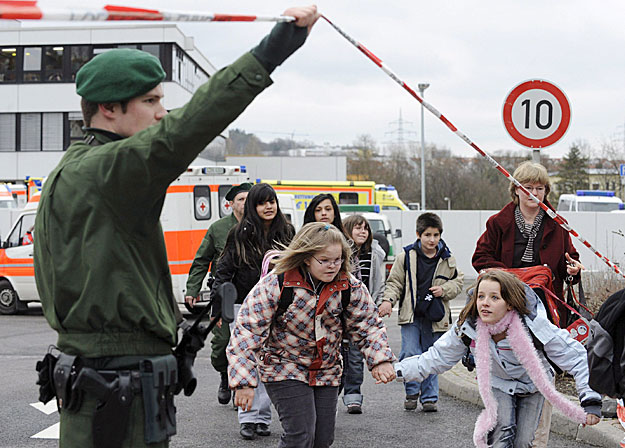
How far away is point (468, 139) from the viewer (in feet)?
15.1

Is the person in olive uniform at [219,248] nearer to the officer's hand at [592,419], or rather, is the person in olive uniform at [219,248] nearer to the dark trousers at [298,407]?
the dark trousers at [298,407]

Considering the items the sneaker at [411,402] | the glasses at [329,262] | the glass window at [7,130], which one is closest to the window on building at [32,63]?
the glass window at [7,130]

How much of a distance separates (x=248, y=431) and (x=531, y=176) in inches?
117

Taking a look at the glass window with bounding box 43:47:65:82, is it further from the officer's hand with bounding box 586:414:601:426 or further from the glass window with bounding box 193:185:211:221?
the officer's hand with bounding box 586:414:601:426

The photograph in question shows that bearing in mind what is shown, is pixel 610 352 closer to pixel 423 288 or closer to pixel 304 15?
pixel 304 15

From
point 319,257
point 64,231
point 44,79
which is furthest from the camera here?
point 44,79

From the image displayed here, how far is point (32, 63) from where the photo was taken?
4469 centimetres

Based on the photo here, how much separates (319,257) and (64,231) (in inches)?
95.6

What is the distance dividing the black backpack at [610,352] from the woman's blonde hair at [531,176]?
1.94 metres

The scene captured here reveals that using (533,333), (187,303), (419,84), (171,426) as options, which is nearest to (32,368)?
(187,303)

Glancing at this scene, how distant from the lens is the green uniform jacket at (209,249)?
8.41m

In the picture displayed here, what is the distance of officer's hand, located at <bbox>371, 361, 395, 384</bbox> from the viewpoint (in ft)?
15.4

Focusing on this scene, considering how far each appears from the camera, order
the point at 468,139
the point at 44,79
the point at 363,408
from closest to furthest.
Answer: the point at 468,139 → the point at 363,408 → the point at 44,79

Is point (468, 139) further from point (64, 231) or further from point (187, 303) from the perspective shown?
point (187, 303)
